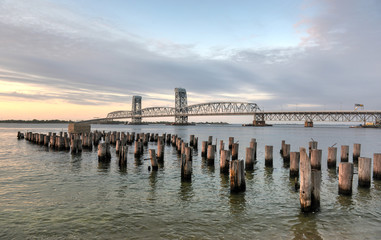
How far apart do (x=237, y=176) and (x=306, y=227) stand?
121 inches

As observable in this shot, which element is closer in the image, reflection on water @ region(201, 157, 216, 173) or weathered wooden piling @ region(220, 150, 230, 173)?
weathered wooden piling @ region(220, 150, 230, 173)

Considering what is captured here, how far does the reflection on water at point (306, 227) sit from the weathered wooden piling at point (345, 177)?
222 centimetres

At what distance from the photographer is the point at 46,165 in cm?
1538

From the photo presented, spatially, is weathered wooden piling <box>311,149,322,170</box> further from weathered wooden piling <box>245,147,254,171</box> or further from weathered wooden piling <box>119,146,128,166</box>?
weathered wooden piling <box>119,146,128,166</box>

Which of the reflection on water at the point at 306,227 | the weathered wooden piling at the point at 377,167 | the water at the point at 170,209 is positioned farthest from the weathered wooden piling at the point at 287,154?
the reflection on water at the point at 306,227

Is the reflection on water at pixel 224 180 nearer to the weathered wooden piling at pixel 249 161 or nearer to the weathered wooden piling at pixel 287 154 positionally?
the weathered wooden piling at pixel 249 161

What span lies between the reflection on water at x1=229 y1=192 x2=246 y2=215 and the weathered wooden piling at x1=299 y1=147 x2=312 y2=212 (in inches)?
67.2

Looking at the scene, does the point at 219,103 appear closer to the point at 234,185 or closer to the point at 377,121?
the point at 377,121

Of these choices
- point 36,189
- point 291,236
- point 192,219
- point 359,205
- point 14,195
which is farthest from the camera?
point 36,189

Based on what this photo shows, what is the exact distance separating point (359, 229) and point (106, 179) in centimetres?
929

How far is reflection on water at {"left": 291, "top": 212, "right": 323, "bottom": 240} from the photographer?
6378 mm

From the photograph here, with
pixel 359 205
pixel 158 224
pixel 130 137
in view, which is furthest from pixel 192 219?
pixel 130 137

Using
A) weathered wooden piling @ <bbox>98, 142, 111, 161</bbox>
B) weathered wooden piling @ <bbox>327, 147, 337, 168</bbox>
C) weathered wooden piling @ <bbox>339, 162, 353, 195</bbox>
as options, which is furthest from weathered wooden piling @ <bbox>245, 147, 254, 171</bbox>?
weathered wooden piling @ <bbox>98, 142, 111, 161</bbox>

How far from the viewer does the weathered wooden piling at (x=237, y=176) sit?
9328 millimetres
